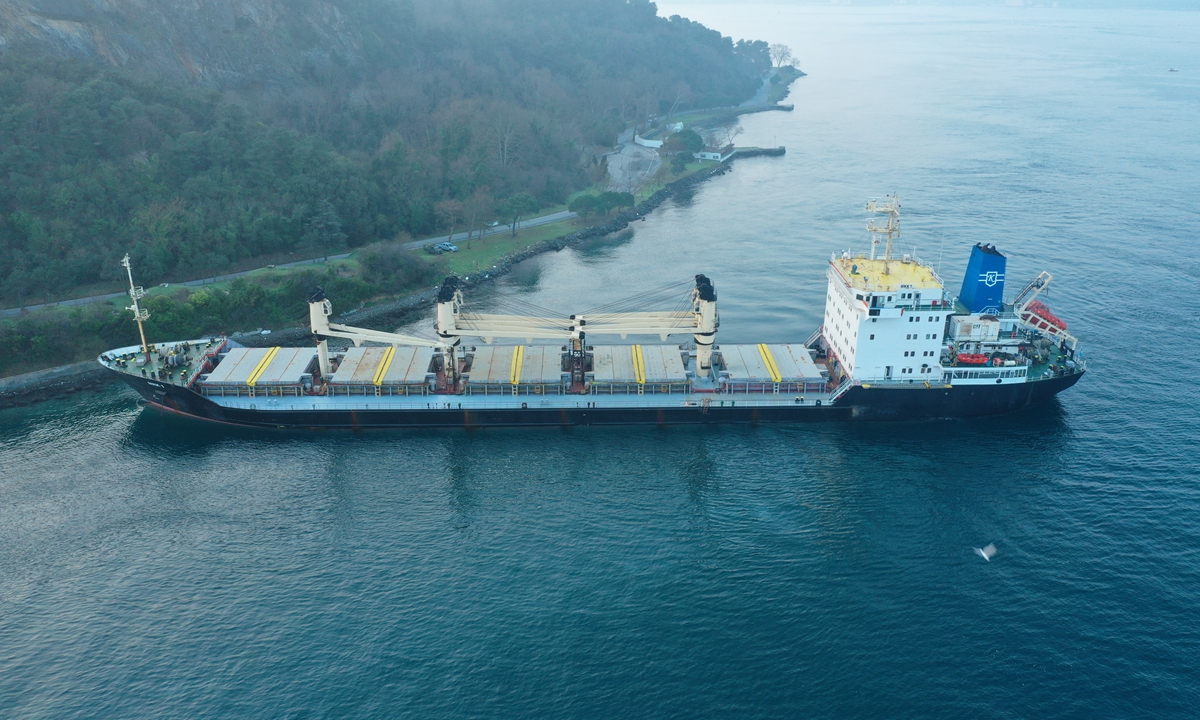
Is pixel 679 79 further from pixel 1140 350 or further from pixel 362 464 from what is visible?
pixel 362 464

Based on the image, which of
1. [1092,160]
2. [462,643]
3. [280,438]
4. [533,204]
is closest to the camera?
[462,643]

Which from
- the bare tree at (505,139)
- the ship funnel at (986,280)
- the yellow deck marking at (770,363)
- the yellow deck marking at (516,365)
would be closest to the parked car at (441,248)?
the bare tree at (505,139)

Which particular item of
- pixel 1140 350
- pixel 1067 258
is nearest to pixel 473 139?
pixel 1067 258

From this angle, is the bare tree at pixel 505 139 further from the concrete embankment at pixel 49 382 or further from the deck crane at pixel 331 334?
the concrete embankment at pixel 49 382

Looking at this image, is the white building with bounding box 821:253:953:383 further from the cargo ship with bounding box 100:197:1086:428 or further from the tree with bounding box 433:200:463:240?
the tree with bounding box 433:200:463:240

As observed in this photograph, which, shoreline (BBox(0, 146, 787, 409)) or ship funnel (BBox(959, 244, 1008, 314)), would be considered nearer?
ship funnel (BBox(959, 244, 1008, 314))

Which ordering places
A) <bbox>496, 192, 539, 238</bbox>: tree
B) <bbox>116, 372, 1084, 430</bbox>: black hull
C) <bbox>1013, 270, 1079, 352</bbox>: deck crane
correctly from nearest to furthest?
<bbox>116, 372, 1084, 430</bbox>: black hull, <bbox>1013, 270, 1079, 352</bbox>: deck crane, <bbox>496, 192, 539, 238</bbox>: tree

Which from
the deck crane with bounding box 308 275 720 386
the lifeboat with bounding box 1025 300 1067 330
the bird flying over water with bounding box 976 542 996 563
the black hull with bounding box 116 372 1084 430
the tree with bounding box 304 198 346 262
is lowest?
the bird flying over water with bounding box 976 542 996 563

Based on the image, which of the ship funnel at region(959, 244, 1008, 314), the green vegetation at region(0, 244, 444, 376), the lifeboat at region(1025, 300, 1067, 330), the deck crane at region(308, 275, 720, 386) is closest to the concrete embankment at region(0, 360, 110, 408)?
the green vegetation at region(0, 244, 444, 376)
